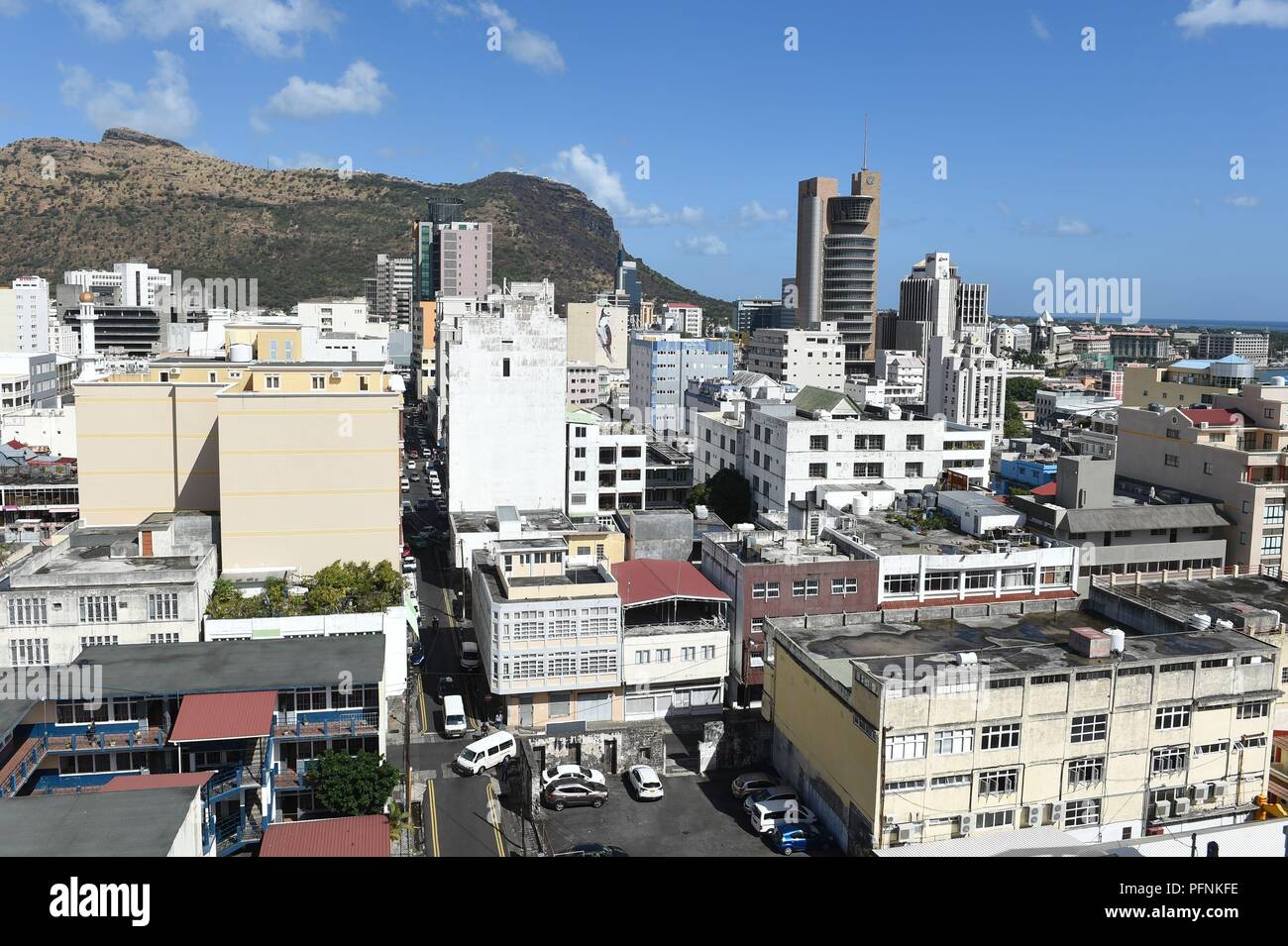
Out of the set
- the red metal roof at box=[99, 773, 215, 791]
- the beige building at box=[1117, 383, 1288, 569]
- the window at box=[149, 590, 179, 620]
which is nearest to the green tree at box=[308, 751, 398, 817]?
the red metal roof at box=[99, 773, 215, 791]

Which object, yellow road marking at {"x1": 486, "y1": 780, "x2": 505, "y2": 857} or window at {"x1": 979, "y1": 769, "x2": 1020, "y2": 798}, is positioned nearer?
window at {"x1": 979, "y1": 769, "x2": 1020, "y2": 798}

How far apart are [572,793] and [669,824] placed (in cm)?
215

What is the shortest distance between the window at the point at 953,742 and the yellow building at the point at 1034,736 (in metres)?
0.02

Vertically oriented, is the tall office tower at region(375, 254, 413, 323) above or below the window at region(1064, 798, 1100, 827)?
above

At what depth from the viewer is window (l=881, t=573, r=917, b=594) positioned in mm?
26625

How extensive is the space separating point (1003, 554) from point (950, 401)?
55.2m

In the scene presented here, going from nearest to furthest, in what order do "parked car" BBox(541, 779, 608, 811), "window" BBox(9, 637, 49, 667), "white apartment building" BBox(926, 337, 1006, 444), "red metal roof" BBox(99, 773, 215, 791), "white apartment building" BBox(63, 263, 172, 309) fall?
"red metal roof" BBox(99, 773, 215, 791) < "parked car" BBox(541, 779, 608, 811) < "window" BBox(9, 637, 49, 667) < "white apartment building" BBox(926, 337, 1006, 444) < "white apartment building" BBox(63, 263, 172, 309)

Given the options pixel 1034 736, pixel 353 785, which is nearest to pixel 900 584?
pixel 1034 736

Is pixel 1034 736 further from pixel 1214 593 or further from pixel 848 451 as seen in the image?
pixel 848 451

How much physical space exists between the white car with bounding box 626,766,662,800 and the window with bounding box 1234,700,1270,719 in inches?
454

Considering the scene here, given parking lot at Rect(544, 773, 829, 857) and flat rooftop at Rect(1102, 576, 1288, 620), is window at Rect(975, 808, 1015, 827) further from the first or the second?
flat rooftop at Rect(1102, 576, 1288, 620)

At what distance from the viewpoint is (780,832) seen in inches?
770

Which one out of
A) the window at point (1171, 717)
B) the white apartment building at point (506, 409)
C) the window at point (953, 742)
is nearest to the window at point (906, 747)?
the window at point (953, 742)

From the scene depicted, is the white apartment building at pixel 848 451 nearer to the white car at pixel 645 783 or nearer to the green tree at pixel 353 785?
the white car at pixel 645 783
